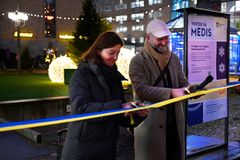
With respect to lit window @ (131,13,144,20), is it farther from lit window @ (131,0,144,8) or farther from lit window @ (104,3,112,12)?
lit window @ (104,3,112,12)

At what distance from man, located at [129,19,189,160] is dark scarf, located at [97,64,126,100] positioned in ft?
2.72

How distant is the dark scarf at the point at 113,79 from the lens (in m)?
2.96

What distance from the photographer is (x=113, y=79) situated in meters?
3.01

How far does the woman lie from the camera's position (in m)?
2.89

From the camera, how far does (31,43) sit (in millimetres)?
43344

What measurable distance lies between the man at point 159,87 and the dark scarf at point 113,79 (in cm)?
83

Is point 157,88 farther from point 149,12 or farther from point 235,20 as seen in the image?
point 149,12

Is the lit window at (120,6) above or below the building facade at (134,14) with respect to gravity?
above

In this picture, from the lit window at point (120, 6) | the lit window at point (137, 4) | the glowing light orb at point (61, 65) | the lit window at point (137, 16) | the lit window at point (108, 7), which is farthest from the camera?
the lit window at point (108, 7)

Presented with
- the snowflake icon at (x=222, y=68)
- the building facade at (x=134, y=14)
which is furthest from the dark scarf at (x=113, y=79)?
the building facade at (x=134, y=14)

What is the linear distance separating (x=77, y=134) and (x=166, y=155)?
1415 millimetres

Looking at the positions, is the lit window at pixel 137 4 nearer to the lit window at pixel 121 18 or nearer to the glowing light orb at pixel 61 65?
the lit window at pixel 121 18

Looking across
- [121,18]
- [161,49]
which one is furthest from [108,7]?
[161,49]

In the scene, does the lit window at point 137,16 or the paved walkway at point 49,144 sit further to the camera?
the lit window at point 137,16
